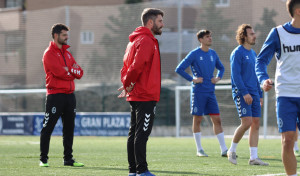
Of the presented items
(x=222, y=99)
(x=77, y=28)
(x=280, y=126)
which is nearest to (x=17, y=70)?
(x=77, y=28)

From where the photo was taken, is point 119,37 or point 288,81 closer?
point 288,81

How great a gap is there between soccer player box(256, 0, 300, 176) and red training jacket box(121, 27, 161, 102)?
1462 mm

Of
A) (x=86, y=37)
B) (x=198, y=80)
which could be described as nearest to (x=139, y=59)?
(x=198, y=80)

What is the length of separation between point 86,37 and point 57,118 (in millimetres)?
19430

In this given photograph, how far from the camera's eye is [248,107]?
965cm

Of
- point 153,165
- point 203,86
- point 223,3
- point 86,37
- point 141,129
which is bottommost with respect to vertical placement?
point 153,165

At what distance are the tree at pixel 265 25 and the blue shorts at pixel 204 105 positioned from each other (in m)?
10.5

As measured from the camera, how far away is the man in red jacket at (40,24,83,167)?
31.2ft

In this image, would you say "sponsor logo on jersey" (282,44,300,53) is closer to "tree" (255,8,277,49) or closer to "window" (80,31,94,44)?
"tree" (255,8,277,49)

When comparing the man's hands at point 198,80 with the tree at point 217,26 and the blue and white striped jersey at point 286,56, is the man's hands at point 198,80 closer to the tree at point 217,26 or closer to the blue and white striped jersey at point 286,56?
the blue and white striped jersey at point 286,56

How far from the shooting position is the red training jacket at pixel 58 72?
31.1 feet

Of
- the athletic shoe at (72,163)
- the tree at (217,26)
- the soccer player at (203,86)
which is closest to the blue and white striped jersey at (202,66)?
the soccer player at (203,86)

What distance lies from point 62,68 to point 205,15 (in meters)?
16.4

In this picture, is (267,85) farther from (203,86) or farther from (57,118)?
(203,86)
